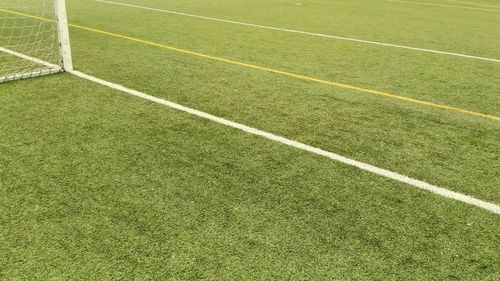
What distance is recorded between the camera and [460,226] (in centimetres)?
324

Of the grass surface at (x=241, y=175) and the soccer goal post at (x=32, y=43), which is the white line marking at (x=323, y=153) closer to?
the grass surface at (x=241, y=175)

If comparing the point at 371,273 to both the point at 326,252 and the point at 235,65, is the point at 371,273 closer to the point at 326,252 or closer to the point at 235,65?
the point at 326,252

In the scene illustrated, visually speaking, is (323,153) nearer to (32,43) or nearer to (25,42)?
(32,43)

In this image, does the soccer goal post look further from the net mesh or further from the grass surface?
the grass surface

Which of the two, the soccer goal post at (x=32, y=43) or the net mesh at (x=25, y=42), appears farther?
the net mesh at (x=25, y=42)

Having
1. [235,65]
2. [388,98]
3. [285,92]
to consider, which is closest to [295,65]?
[235,65]

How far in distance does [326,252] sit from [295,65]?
5.03 meters

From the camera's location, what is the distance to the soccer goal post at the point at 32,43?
6.27 metres

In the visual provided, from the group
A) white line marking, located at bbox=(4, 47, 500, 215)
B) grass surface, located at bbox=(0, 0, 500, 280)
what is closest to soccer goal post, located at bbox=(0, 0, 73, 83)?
grass surface, located at bbox=(0, 0, 500, 280)

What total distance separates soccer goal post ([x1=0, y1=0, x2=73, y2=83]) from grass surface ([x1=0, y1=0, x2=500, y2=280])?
378 mm

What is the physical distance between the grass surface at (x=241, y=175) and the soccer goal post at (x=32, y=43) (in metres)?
0.38

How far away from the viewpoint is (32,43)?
8109mm

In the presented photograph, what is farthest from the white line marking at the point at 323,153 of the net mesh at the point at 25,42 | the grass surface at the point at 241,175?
the net mesh at the point at 25,42

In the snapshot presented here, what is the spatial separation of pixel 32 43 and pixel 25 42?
9.1 inches
